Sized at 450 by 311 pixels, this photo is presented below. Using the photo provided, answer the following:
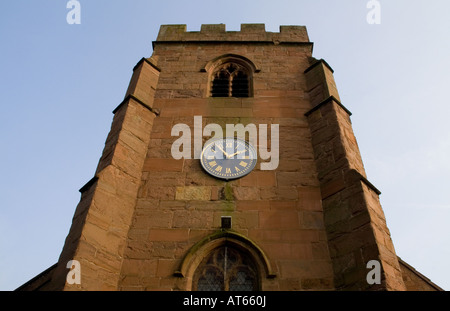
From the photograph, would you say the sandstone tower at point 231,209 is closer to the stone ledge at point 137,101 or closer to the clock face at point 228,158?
the stone ledge at point 137,101

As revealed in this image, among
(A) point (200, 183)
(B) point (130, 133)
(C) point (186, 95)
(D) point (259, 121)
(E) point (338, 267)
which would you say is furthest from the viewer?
(C) point (186, 95)

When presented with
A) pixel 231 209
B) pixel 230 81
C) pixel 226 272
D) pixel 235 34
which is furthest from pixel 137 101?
pixel 235 34

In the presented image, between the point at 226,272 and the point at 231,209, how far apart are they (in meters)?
1.39

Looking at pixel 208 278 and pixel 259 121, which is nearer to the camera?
pixel 208 278

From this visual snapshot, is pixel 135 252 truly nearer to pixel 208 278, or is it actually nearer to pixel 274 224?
pixel 208 278

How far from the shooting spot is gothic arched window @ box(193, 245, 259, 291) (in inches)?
310

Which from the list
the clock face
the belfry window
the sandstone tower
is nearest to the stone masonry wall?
→ the sandstone tower

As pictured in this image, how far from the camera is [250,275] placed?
317 inches

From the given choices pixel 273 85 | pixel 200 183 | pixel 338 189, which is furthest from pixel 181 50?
pixel 338 189

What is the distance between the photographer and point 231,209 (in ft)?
29.6

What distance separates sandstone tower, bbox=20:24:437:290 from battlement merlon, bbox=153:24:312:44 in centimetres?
320

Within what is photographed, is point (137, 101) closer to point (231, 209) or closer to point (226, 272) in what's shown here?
point (231, 209)

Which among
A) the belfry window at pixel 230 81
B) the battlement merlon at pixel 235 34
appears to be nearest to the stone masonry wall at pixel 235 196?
the belfry window at pixel 230 81

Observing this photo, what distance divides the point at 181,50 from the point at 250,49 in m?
2.22
